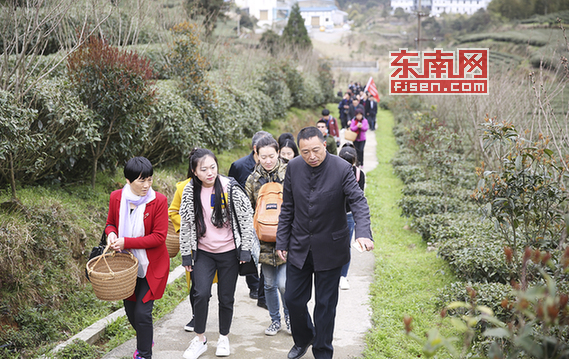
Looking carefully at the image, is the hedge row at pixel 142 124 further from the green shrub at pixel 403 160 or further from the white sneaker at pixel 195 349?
Answer: the green shrub at pixel 403 160

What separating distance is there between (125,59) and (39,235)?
2569mm

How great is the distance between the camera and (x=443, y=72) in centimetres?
993

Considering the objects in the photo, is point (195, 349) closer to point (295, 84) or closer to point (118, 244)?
point (118, 244)

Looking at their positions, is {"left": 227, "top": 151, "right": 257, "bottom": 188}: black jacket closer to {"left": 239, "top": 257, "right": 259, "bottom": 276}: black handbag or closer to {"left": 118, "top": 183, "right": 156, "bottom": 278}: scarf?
{"left": 239, "top": 257, "right": 259, "bottom": 276}: black handbag

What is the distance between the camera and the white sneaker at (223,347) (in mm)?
3977

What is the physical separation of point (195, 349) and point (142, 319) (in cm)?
60

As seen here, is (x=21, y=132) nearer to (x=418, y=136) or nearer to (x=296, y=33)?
(x=418, y=136)

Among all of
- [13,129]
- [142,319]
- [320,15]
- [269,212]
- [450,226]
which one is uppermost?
[320,15]

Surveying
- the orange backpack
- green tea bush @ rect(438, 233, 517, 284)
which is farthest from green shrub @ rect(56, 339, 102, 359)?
green tea bush @ rect(438, 233, 517, 284)

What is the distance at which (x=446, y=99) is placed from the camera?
14.7m

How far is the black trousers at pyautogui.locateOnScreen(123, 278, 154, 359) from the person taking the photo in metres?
3.61

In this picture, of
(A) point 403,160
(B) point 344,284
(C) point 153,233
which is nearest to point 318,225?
(C) point 153,233

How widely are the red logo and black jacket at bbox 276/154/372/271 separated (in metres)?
6.09

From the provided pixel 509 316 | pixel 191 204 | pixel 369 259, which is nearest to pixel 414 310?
pixel 509 316
